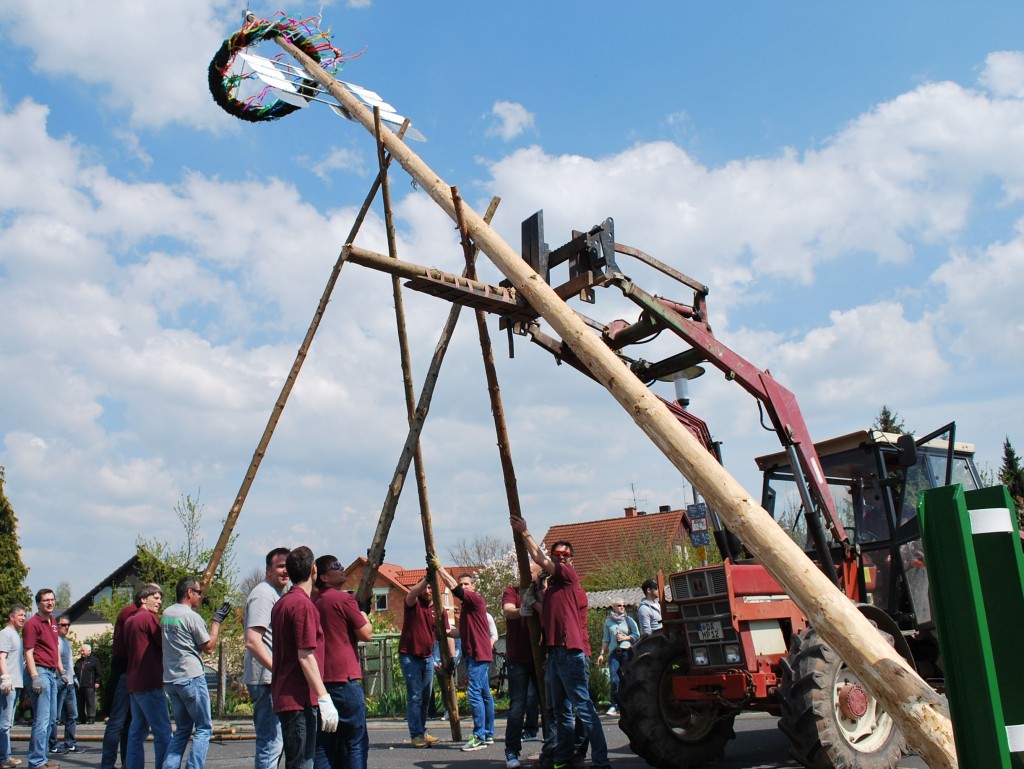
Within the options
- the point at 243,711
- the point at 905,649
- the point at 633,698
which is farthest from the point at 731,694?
the point at 243,711

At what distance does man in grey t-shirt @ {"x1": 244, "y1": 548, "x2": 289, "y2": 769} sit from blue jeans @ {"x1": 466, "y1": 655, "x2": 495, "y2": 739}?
3732 mm

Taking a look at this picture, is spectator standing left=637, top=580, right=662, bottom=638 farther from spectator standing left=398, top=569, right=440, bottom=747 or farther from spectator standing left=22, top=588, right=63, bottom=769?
spectator standing left=22, top=588, right=63, bottom=769

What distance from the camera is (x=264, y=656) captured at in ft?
20.8

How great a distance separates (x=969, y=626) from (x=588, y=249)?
606cm

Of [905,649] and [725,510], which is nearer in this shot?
[725,510]

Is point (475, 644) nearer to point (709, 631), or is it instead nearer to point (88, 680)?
point (709, 631)

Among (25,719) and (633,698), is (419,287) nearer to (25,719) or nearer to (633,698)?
(633,698)

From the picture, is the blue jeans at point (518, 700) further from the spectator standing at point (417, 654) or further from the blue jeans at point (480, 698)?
the spectator standing at point (417, 654)

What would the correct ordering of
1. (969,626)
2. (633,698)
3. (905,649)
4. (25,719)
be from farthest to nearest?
(25,719), (633,698), (905,649), (969,626)

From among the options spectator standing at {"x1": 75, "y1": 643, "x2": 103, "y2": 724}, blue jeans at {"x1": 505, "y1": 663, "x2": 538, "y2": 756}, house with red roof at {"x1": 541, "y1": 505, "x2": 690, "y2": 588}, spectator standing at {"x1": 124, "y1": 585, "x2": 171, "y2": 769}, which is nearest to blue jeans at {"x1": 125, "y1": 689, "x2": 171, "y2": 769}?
spectator standing at {"x1": 124, "y1": 585, "x2": 171, "y2": 769}

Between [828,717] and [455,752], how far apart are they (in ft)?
14.2

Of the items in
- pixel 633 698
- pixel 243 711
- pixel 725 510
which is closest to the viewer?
pixel 725 510

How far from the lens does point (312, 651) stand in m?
5.55

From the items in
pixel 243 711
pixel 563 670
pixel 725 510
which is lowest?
pixel 243 711
